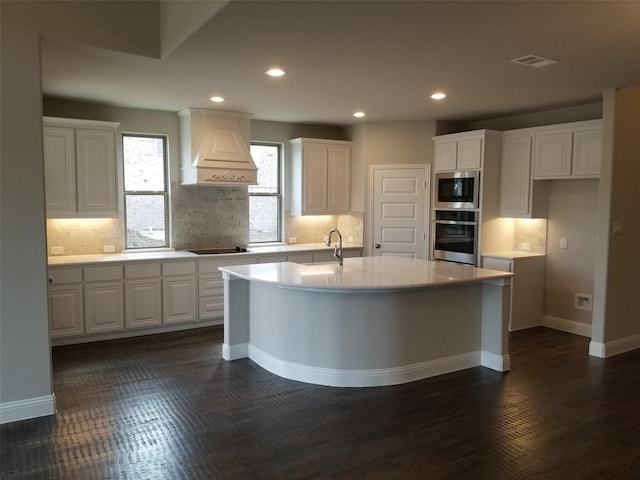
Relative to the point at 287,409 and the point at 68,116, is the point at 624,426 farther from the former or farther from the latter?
the point at 68,116

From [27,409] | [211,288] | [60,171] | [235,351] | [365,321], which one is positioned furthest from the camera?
[211,288]

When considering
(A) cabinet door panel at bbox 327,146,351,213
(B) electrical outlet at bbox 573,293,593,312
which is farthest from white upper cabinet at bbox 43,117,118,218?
(B) electrical outlet at bbox 573,293,593,312

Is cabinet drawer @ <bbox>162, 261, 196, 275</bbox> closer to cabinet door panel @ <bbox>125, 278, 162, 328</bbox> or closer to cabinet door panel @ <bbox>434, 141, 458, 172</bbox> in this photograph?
cabinet door panel @ <bbox>125, 278, 162, 328</bbox>

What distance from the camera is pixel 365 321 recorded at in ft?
13.6

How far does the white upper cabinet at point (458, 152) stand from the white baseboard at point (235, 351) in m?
3.44

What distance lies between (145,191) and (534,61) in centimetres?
446

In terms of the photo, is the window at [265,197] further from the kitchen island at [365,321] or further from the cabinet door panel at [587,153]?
the cabinet door panel at [587,153]

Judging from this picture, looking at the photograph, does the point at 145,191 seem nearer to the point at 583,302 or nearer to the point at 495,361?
the point at 495,361

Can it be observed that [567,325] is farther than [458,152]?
No

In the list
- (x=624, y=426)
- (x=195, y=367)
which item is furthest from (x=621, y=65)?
(x=195, y=367)

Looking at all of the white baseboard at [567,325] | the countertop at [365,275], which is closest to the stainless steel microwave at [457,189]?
the countertop at [365,275]

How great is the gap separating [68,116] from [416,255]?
453cm

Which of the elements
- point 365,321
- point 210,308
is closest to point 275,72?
point 365,321

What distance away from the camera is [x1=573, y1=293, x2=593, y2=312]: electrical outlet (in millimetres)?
5715
